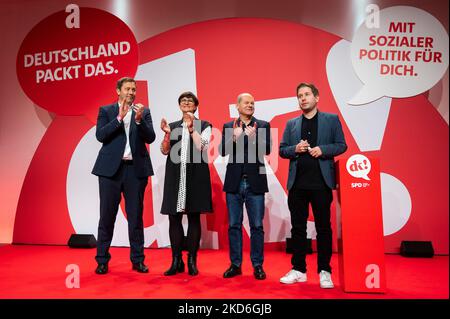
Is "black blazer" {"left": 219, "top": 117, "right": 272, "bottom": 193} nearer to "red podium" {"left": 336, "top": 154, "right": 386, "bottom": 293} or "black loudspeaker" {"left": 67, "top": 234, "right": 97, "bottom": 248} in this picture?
"red podium" {"left": 336, "top": 154, "right": 386, "bottom": 293}

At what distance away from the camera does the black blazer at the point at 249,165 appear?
10.4 ft

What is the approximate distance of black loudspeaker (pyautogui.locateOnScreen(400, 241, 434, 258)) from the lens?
4.03 metres

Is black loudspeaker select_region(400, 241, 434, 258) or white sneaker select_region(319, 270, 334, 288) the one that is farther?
black loudspeaker select_region(400, 241, 434, 258)

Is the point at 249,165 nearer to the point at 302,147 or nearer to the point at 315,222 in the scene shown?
the point at 302,147

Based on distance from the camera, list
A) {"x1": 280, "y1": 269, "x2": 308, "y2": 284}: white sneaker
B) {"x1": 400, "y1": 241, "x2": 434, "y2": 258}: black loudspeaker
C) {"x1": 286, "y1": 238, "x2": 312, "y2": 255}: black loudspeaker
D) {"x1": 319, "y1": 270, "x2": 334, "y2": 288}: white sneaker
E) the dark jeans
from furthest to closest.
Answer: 1. {"x1": 286, "y1": 238, "x2": 312, "y2": 255}: black loudspeaker
2. {"x1": 400, "y1": 241, "x2": 434, "y2": 258}: black loudspeaker
3. the dark jeans
4. {"x1": 280, "y1": 269, "x2": 308, "y2": 284}: white sneaker
5. {"x1": 319, "y1": 270, "x2": 334, "y2": 288}: white sneaker

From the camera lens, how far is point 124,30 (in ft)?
14.8

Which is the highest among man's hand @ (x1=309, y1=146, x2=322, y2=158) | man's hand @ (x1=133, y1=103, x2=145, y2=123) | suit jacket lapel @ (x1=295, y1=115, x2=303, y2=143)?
man's hand @ (x1=133, y1=103, x2=145, y2=123)

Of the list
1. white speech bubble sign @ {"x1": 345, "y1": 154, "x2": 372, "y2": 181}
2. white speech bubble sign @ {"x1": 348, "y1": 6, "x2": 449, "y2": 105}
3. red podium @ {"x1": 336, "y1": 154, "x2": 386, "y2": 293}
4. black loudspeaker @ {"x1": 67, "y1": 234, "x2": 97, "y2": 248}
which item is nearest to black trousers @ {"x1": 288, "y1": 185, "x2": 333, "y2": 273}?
red podium @ {"x1": 336, "y1": 154, "x2": 386, "y2": 293}

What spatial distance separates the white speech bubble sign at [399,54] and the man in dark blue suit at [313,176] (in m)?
1.62

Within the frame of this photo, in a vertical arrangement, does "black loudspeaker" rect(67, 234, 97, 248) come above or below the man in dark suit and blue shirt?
below

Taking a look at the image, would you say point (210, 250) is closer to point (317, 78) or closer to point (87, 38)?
point (317, 78)

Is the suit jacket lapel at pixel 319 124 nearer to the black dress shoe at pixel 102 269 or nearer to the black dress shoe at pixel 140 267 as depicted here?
the black dress shoe at pixel 140 267

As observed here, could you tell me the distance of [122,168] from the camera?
10.9 ft

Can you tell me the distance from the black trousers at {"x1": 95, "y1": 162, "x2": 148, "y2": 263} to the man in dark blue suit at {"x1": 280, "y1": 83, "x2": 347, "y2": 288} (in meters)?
1.31
